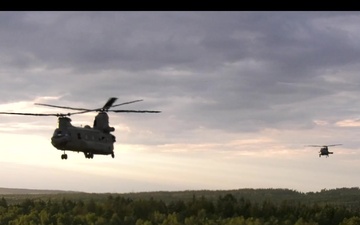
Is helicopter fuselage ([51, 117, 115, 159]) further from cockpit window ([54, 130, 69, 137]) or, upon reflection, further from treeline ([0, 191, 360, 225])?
treeline ([0, 191, 360, 225])

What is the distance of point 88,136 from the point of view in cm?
4341

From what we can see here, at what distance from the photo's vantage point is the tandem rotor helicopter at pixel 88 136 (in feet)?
135

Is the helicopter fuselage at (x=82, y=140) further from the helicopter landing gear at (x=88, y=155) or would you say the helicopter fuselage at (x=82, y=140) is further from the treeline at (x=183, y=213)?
the treeline at (x=183, y=213)

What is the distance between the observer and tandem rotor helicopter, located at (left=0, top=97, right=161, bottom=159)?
1625 inches

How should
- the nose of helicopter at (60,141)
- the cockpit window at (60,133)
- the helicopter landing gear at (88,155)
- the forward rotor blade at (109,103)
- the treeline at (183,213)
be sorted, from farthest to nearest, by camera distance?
the forward rotor blade at (109,103)
the helicopter landing gear at (88,155)
the cockpit window at (60,133)
the nose of helicopter at (60,141)
the treeline at (183,213)

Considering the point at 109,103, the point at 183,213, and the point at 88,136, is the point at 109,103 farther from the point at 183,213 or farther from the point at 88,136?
the point at 183,213

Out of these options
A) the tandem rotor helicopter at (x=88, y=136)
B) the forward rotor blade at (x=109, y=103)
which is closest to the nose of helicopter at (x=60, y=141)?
the tandem rotor helicopter at (x=88, y=136)

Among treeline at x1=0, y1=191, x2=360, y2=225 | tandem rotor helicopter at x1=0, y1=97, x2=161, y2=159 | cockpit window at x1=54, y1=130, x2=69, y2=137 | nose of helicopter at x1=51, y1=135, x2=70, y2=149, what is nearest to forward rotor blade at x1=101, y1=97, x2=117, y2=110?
tandem rotor helicopter at x1=0, y1=97, x2=161, y2=159

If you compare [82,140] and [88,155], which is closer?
[82,140]

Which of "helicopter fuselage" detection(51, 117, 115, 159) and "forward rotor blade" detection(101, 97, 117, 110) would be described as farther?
"forward rotor blade" detection(101, 97, 117, 110)

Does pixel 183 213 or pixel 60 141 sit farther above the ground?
pixel 60 141

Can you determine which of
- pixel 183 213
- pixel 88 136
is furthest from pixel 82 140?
pixel 183 213
